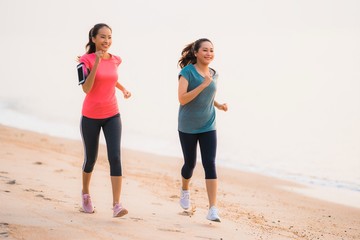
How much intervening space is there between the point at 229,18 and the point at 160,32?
1081cm

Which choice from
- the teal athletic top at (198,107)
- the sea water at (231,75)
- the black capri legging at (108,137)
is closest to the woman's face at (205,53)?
the teal athletic top at (198,107)

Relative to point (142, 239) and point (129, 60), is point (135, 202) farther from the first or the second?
point (129, 60)

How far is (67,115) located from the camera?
730 inches

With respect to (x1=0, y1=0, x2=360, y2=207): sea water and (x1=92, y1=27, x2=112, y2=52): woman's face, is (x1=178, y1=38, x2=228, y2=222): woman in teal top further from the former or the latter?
→ (x1=0, y1=0, x2=360, y2=207): sea water

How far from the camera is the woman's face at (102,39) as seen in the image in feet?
19.2

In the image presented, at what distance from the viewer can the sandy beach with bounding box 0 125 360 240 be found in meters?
5.45

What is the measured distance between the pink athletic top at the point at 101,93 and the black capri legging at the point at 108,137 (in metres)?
0.07

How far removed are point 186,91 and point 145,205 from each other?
154cm

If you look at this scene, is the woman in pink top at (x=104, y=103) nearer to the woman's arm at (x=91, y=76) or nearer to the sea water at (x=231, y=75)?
the woman's arm at (x=91, y=76)

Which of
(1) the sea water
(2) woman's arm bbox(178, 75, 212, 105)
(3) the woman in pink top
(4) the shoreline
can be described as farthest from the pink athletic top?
(1) the sea water

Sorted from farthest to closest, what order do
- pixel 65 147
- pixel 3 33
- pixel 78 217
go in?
pixel 3 33 → pixel 65 147 → pixel 78 217

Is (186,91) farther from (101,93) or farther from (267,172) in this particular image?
(267,172)

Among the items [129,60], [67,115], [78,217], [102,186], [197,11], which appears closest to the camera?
[78,217]

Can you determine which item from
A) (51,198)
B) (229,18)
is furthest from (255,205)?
(229,18)
